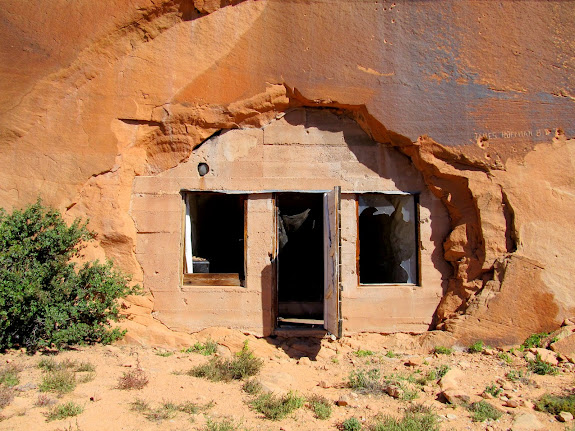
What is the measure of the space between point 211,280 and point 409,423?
357 centimetres

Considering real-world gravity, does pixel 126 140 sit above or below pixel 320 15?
below

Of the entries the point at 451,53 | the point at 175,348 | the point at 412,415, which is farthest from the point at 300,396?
the point at 451,53

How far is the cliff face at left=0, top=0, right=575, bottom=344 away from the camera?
646 centimetres

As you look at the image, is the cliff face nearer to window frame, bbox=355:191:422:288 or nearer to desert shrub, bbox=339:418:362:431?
window frame, bbox=355:191:422:288

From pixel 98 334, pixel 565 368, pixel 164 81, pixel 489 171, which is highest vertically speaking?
pixel 164 81

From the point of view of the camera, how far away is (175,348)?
6426 millimetres

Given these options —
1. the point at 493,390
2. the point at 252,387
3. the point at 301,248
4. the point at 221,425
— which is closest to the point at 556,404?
the point at 493,390

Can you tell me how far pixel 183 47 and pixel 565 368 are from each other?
6.30 metres

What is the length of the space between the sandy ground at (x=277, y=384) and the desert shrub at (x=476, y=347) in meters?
0.09

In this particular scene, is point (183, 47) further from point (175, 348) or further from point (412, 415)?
point (412, 415)

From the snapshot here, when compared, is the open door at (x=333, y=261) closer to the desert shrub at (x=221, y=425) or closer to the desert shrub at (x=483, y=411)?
the desert shrub at (x=483, y=411)

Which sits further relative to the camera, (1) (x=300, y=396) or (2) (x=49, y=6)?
(2) (x=49, y=6)

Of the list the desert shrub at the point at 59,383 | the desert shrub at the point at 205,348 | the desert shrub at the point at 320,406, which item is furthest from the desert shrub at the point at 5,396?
the desert shrub at the point at 320,406

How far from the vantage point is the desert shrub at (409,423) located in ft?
13.2
